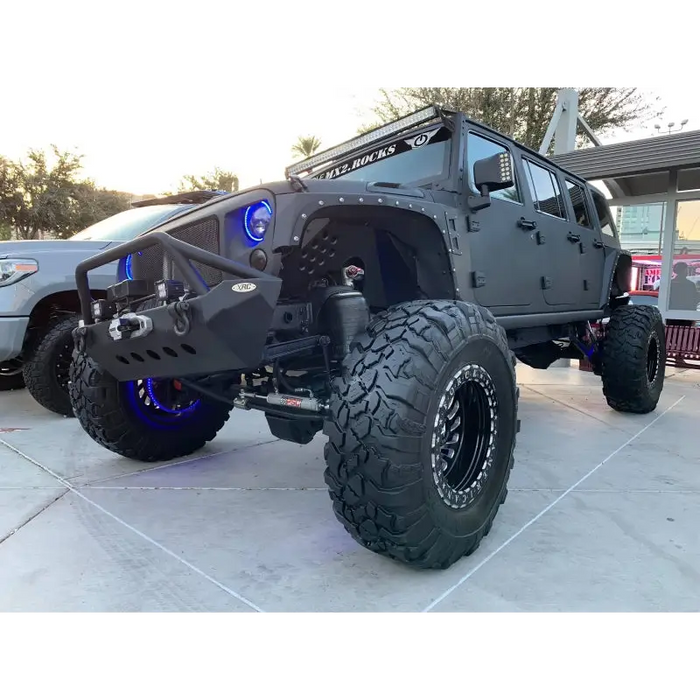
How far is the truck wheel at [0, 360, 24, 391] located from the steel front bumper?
→ 4490 millimetres

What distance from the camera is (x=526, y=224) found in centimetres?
391

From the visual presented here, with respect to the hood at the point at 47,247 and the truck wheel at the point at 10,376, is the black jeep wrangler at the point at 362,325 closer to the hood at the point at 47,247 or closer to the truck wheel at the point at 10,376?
the hood at the point at 47,247

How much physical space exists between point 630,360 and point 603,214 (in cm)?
167

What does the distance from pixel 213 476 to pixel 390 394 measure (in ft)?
6.28

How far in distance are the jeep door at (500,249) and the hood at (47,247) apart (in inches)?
131

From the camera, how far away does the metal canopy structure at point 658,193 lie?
338 inches

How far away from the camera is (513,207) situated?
383 cm

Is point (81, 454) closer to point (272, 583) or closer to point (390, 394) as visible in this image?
point (272, 583)

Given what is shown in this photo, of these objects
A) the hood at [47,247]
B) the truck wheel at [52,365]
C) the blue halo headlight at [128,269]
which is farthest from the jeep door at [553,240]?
the truck wheel at [52,365]

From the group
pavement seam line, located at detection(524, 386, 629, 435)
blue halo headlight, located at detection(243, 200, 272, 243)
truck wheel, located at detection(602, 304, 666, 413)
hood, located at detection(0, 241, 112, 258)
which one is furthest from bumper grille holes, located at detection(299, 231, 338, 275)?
truck wheel, located at detection(602, 304, 666, 413)

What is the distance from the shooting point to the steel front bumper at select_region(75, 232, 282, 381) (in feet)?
7.03

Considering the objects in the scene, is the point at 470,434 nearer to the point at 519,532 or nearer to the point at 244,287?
the point at 519,532

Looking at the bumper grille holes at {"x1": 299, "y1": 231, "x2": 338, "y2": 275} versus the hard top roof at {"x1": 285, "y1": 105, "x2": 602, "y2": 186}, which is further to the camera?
the hard top roof at {"x1": 285, "y1": 105, "x2": 602, "y2": 186}

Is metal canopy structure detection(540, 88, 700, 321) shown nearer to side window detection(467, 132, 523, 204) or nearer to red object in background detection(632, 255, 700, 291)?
red object in background detection(632, 255, 700, 291)
